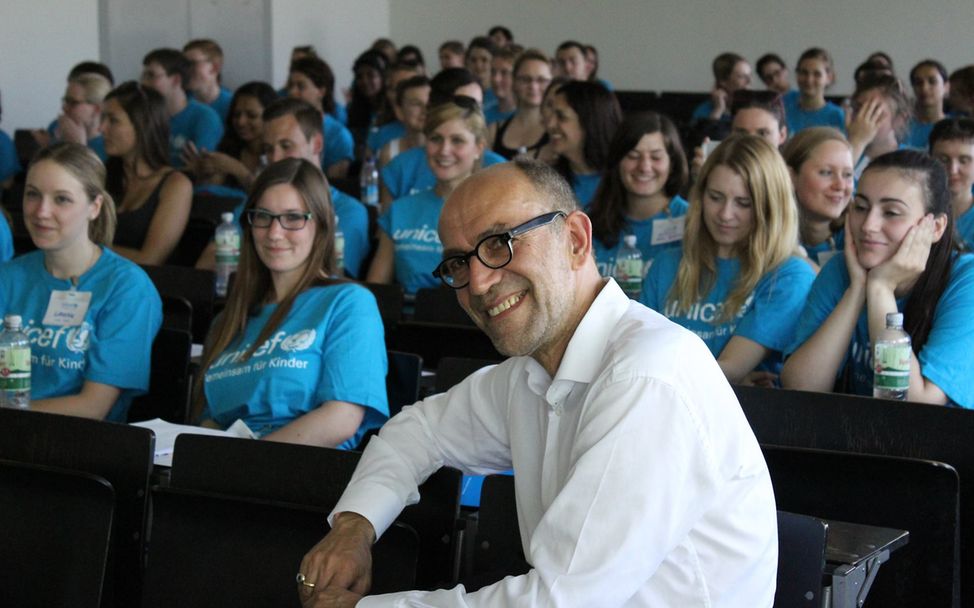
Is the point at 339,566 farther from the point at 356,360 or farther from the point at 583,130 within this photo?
the point at 583,130

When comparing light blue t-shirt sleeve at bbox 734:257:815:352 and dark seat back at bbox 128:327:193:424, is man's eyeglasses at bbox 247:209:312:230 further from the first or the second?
light blue t-shirt sleeve at bbox 734:257:815:352

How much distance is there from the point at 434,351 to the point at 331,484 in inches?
54.6

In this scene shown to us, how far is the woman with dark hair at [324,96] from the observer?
289 inches

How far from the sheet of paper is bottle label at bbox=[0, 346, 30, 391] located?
473mm

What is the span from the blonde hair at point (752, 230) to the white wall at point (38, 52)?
7055 millimetres

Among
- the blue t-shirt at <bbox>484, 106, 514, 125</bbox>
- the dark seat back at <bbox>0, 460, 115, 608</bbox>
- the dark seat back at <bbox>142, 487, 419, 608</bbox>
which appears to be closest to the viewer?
the dark seat back at <bbox>142, 487, 419, 608</bbox>

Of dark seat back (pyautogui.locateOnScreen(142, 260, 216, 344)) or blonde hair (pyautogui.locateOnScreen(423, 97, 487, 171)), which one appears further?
blonde hair (pyautogui.locateOnScreen(423, 97, 487, 171))

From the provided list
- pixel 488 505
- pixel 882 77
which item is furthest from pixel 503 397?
pixel 882 77

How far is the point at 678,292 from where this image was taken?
3594 millimetres

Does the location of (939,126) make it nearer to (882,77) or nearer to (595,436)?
(882,77)

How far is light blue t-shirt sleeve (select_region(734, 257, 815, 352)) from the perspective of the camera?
3336mm

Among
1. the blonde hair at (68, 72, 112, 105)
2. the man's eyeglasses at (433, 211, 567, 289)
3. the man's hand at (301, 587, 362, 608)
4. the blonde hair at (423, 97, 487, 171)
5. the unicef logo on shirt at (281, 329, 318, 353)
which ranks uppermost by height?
the blonde hair at (68, 72, 112, 105)

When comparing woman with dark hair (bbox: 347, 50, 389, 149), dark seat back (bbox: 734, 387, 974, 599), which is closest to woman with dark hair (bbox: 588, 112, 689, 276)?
dark seat back (bbox: 734, 387, 974, 599)

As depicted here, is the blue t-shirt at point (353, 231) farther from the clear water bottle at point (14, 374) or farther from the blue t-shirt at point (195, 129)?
the blue t-shirt at point (195, 129)
